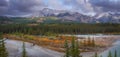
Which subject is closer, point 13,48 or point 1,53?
point 1,53

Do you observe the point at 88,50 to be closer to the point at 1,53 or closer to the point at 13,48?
the point at 13,48

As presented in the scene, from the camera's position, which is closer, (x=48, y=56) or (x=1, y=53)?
(x=1, y=53)

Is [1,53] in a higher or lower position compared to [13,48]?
higher

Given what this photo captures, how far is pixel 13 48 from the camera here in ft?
344

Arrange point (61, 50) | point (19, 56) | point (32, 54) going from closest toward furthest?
point (19, 56)
point (32, 54)
point (61, 50)

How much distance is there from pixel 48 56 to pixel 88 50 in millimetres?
29279

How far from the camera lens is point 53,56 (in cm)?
9819

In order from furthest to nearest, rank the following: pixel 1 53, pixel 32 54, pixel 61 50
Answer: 1. pixel 61 50
2. pixel 32 54
3. pixel 1 53

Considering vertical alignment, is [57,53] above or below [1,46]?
below

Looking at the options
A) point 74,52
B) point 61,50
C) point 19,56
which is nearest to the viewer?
point 74,52

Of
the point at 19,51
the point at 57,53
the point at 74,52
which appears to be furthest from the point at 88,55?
the point at 74,52

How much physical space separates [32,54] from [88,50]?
34.3m

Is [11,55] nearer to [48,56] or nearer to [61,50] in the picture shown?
[48,56]

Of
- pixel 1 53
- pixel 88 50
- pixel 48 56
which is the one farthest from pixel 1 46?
pixel 88 50
